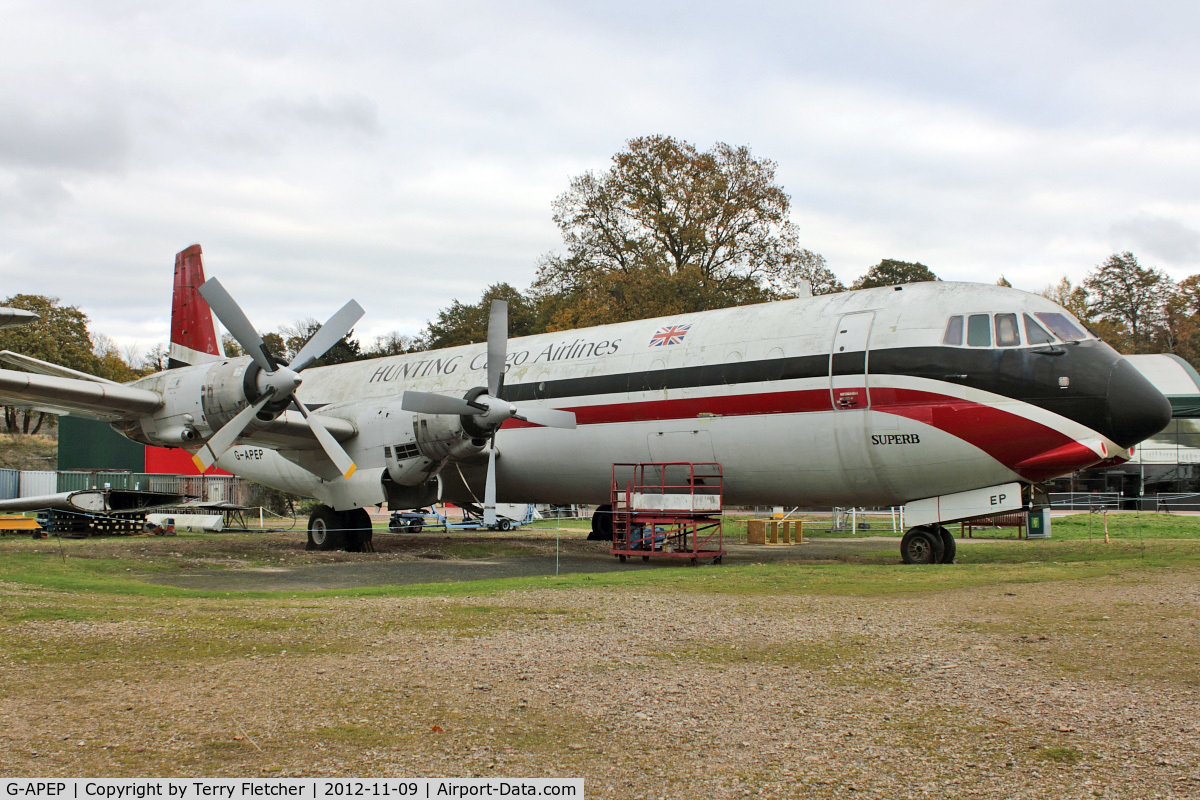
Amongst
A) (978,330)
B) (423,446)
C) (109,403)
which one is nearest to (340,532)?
(423,446)

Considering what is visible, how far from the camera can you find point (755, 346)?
664 inches

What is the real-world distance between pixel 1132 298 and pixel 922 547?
228ft

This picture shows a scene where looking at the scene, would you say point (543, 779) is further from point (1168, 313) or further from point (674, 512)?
point (1168, 313)

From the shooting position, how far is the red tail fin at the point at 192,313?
882 inches

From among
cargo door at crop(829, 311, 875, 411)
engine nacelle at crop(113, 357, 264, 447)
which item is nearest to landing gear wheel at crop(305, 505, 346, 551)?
engine nacelle at crop(113, 357, 264, 447)

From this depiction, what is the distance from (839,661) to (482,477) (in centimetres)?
1464

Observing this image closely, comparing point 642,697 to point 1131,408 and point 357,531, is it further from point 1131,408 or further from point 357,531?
point 357,531

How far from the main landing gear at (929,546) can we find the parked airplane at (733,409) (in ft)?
A: 0.13

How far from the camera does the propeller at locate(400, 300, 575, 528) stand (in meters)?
17.4

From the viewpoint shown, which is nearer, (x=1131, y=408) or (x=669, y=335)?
(x=1131, y=408)

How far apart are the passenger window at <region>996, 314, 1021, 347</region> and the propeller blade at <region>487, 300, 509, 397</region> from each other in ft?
28.5

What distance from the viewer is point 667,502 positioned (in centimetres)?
1689

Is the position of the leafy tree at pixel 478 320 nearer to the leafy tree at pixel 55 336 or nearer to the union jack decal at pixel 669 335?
the leafy tree at pixel 55 336

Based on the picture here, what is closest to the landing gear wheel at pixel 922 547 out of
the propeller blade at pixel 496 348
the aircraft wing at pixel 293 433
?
the propeller blade at pixel 496 348
